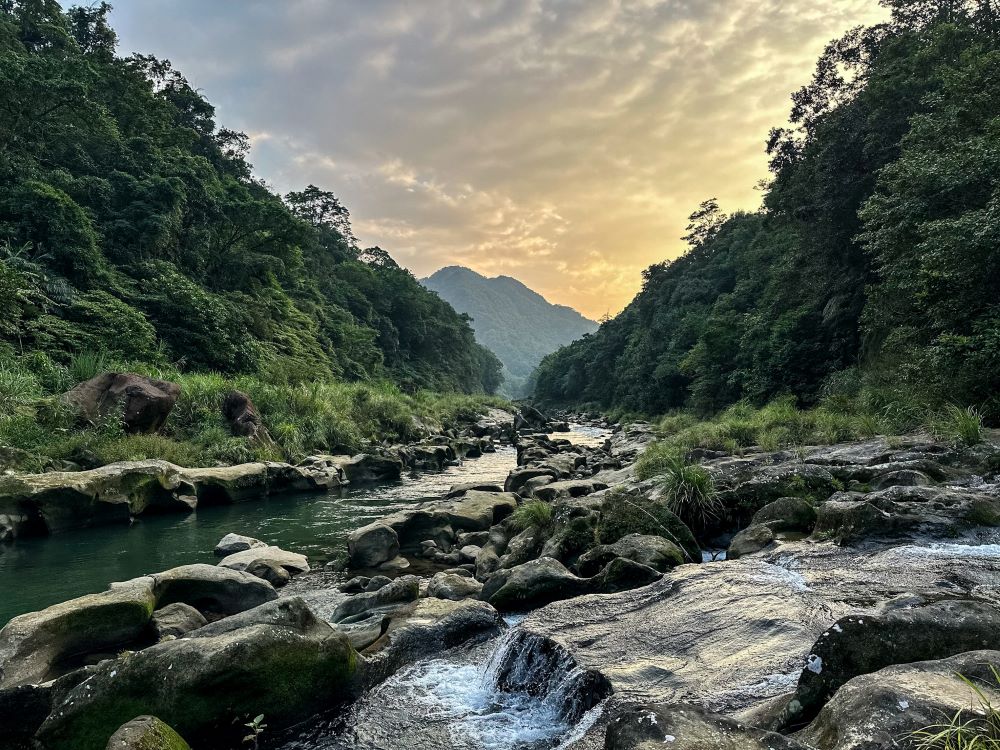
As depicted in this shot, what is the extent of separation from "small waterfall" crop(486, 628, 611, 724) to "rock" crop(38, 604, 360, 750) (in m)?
1.55

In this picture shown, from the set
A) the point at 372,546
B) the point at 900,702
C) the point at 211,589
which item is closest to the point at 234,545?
the point at 372,546

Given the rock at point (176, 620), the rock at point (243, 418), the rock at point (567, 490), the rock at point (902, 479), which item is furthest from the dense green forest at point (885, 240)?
the rock at point (243, 418)

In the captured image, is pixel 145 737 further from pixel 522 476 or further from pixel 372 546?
pixel 522 476

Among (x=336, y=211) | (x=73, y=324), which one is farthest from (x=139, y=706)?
(x=336, y=211)

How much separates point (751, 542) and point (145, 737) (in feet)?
23.1

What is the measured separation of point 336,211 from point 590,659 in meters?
78.8

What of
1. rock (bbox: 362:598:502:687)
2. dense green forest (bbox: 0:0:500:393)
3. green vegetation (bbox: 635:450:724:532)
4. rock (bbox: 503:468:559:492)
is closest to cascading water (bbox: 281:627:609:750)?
rock (bbox: 362:598:502:687)

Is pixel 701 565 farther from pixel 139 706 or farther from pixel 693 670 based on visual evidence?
pixel 139 706

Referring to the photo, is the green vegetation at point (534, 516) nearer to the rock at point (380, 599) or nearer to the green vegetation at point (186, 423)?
the rock at point (380, 599)

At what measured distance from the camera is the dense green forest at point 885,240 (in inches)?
484

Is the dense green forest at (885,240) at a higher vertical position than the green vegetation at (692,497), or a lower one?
higher

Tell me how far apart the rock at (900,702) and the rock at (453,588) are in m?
5.28

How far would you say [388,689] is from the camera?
5.23 meters

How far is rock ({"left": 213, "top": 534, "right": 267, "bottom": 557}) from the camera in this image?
1076cm
